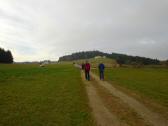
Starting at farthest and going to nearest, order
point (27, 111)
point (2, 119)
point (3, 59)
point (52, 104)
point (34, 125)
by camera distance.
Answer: point (3, 59)
point (52, 104)
point (27, 111)
point (2, 119)
point (34, 125)

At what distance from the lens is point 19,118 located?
791 cm

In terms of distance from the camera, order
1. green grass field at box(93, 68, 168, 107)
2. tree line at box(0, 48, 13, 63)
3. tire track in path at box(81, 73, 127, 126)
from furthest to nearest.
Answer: tree line at box(0, 48, 13, 63), green grass field at box(93, 68, 168, 107), tire track in path at box(81, 73, 127, 126)

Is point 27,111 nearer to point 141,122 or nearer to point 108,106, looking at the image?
point 108,106

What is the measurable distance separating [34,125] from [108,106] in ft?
13.6

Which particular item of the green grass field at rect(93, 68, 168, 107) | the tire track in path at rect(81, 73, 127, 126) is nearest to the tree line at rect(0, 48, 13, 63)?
the green grass field at rect(93, 68, 168, 107)

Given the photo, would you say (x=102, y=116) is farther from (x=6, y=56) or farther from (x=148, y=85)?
(x=6, y=56)

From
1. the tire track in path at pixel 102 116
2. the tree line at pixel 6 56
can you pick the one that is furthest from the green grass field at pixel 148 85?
the tree line at pixel 6 56

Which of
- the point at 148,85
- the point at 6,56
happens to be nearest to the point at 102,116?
the point at 148,85

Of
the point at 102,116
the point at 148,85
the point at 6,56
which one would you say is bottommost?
the point at 148,85

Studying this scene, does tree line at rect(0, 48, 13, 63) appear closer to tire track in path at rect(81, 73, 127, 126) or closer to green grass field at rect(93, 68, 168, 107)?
green grass field at rect(93, 68, 168, 107)

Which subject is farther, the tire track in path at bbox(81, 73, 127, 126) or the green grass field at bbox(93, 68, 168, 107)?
the green grass field at bbox(93, 68, 168, 107)

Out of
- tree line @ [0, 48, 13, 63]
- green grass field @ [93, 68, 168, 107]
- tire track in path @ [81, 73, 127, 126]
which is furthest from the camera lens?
tree line @ [0, 48, 13, 63]

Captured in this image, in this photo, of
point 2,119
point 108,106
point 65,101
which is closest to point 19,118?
point 2,119

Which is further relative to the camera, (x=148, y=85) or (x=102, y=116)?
(x=148, y=85)
